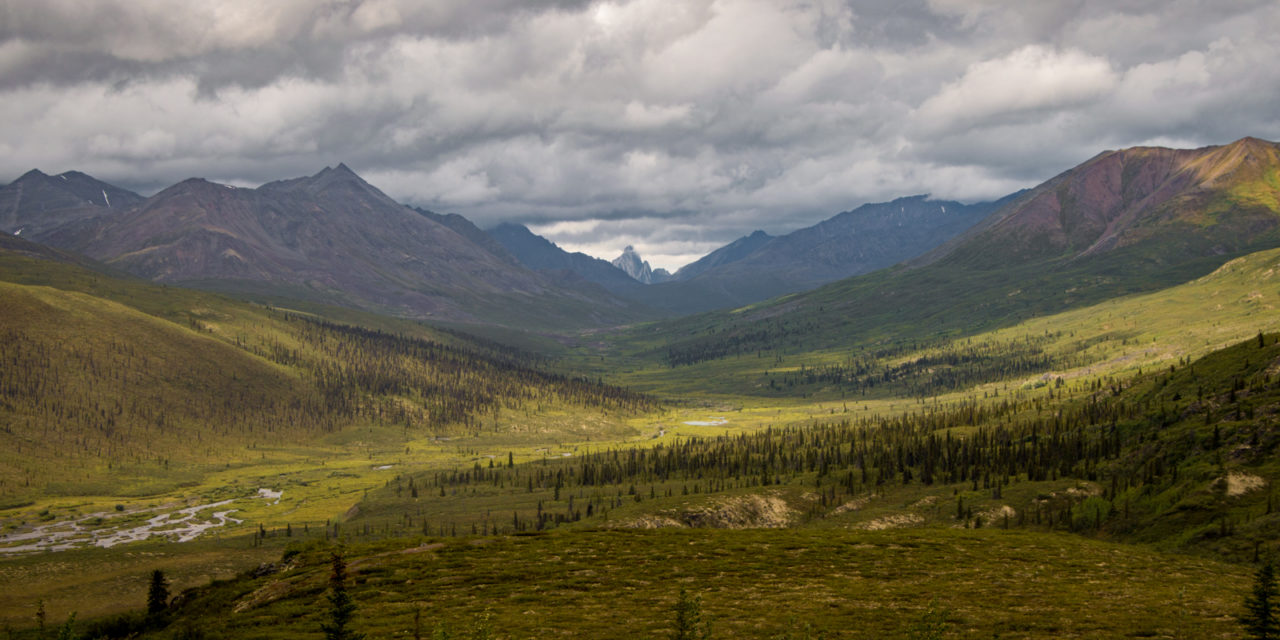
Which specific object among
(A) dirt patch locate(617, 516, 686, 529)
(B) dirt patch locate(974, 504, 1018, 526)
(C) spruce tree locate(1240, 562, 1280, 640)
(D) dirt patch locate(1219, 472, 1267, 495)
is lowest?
(A) dirt patch locate(617, 516, 686, 529)

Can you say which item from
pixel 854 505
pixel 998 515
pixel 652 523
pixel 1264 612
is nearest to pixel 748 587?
pixel 1264 612

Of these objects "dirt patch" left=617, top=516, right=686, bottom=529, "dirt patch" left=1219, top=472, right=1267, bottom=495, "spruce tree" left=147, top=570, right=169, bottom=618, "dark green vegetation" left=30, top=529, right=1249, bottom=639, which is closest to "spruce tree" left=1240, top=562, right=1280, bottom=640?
"dark green vegetation" left=30, top=529, right=1249, bottom=639

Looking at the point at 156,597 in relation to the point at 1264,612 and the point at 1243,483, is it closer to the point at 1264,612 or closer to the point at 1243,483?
the point at 1264,612

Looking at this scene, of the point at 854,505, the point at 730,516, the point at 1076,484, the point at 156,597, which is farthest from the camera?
the point at 854,505

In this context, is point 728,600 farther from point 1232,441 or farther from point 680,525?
point 1232,441

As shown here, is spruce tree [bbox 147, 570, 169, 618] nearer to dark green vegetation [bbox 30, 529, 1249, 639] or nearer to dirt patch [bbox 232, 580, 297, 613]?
dark green vegetation [bbox 30, 529, 1249, 639]

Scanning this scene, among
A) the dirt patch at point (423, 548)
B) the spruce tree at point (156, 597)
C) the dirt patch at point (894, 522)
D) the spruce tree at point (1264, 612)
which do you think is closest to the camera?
the spruce tree at point (1264, 612)

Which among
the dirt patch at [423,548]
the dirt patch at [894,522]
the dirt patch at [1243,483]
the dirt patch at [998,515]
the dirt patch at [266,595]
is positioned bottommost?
the dirt patch at [894,522]

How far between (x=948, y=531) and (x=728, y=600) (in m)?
56.5

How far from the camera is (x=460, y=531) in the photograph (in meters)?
173

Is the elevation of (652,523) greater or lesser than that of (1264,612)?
lesser

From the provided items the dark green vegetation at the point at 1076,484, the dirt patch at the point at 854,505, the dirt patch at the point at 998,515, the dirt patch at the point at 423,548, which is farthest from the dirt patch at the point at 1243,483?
the dirt patch at the point at 423,548

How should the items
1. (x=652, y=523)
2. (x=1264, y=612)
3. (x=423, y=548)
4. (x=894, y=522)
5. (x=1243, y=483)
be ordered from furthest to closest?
(x=652, y=523)
(x=894, y=522)
(x=1243, y=483)
(x=423, y=548)
(x=1264, y=612)

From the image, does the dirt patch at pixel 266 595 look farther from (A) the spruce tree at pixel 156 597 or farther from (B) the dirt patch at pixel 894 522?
A: (B) the dirt patch at pixel 894 522
